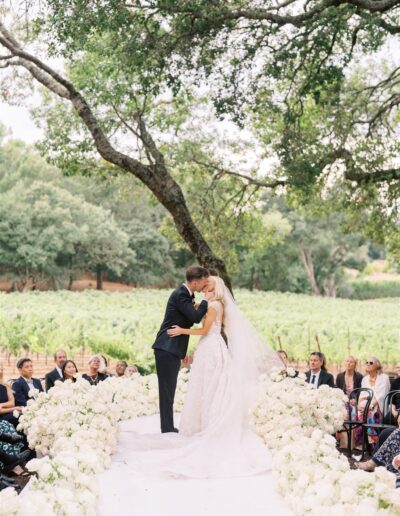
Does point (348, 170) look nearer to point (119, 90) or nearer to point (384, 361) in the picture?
point (119, 90)

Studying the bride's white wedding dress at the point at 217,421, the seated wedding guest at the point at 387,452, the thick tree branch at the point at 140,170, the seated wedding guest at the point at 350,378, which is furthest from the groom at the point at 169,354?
the thick tree branch at the point at 140,170

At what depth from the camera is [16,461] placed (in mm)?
7000

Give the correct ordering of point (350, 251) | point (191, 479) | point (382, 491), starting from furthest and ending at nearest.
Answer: point (350, 251)
point (191, 479)
point (382, 491)

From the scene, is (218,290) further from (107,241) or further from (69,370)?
(107,241)

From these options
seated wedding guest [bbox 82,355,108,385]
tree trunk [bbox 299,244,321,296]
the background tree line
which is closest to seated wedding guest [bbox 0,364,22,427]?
seated wedding guest [bbox 82,355,108,385]

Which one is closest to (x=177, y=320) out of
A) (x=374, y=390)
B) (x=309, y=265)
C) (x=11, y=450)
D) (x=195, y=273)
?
(x=195, y=273)

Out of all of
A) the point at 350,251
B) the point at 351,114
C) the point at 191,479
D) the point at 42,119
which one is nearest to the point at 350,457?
the point at 191,479

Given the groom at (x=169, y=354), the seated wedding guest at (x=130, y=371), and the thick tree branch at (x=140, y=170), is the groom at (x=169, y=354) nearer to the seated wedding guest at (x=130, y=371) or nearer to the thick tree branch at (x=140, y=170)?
the seated wedding guest at (x=130, y=371)

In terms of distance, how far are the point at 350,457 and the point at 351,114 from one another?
7.62 meters

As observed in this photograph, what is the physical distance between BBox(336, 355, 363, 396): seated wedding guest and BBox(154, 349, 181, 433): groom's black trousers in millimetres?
2523

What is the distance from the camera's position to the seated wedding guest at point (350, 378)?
9203 millimetres

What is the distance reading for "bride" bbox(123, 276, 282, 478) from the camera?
659 cm

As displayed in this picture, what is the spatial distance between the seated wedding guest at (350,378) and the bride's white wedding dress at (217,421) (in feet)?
4.60

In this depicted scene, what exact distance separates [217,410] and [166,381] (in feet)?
2.41
